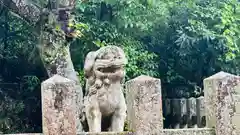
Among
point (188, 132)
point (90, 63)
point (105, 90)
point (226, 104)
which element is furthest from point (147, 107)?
point (90, 63)

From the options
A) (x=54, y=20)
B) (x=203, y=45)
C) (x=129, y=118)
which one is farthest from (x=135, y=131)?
(x=203, y=45)

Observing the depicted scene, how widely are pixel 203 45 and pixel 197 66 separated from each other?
2.52 ft

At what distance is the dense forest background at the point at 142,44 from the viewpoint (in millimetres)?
11844

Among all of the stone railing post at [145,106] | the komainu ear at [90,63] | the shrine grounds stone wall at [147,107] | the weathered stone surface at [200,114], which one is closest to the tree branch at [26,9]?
the komainu ear at [90,63]

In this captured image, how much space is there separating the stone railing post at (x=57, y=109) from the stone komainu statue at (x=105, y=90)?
83 centimetres

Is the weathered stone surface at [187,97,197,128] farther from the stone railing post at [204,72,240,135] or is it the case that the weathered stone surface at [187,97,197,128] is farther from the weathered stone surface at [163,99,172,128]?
the stone railing post at [204,72,240,135]

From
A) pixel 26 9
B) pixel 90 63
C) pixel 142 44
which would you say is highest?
pixel 26 9

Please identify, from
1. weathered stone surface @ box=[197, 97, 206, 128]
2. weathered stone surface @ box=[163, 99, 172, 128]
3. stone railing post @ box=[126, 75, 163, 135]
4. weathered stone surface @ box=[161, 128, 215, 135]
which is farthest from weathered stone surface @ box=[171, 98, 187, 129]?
stone railing post @ box=[126, 75, 163, 135]

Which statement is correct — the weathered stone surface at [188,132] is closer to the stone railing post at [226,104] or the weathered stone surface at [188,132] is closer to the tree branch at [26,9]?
the stone railing post at [226,104]

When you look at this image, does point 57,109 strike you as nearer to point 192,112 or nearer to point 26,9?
point 26,9

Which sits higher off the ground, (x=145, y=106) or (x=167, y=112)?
(x=145, y=106)

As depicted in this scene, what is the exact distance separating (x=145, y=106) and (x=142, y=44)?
6875mm

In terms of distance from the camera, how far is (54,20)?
9.85 m

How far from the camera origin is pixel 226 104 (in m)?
6.06
